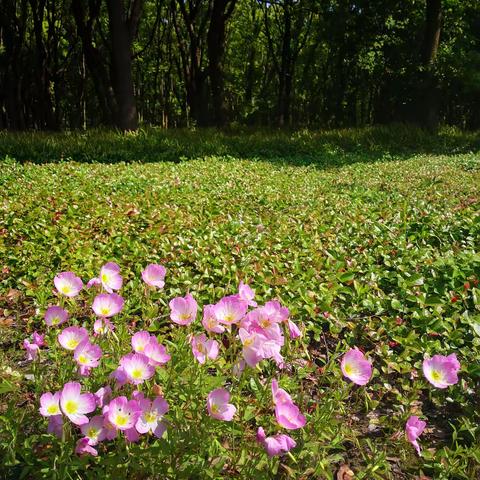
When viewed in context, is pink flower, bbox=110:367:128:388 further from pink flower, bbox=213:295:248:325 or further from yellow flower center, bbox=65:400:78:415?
pink flower, bbox=213:295:248:325

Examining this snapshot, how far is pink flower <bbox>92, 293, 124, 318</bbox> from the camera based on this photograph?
2023 millimetres

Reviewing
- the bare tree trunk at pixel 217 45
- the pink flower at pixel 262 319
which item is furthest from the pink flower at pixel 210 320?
the bare tree trunk at pixel 217 45

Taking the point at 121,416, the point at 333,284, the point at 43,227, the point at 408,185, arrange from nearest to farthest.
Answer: the point at 121,416
the point at 333,284
the point at 43,227
the point at 408,185

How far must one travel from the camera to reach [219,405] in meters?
1.82

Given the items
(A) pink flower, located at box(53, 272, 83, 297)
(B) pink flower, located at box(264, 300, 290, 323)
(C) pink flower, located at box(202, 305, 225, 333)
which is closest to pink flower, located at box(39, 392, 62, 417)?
(A) pink flower, located at box(53, 272, 83, 297)

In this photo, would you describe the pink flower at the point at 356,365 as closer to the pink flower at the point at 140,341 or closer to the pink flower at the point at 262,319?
the pink flower at the point at 262,319

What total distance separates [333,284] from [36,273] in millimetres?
2564

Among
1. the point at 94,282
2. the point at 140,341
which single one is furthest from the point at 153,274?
the point at 140,341

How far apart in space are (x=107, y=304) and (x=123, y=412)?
19.6 inches

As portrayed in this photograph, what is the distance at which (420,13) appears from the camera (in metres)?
24.0

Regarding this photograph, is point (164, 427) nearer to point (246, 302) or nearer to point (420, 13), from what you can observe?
point (246, 302)

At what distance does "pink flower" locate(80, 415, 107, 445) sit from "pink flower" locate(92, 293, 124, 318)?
41cm

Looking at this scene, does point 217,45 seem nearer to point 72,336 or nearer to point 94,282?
point 94,282

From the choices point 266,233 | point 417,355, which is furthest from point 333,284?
point 266,233
